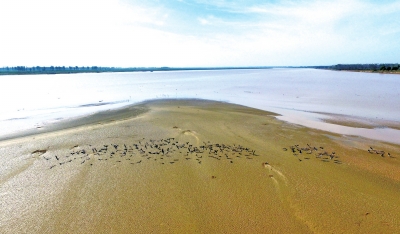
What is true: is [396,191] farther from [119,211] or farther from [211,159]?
[119,211]

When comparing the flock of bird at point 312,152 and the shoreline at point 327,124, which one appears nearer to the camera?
the flock of bird at point 312,152

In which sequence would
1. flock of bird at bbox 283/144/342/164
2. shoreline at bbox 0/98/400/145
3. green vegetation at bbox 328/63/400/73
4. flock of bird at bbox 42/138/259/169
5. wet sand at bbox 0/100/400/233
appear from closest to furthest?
wet sand at bbox 0/100/400/233
flock of bird at bbox 42/138/259/169
flock of bird at bbox 283/144/342/164
shoreline at bbox 0/98/400/145
green vegetation at bbox 328/63/400/73

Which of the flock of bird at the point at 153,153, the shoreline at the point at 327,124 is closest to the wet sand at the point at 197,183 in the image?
the flock of bird at the point at 153,153

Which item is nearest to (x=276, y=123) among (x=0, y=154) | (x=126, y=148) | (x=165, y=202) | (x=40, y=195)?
(x=126, y=148)

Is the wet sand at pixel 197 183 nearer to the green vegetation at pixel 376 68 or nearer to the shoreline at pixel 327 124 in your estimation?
the shoreline at pixel 327 124

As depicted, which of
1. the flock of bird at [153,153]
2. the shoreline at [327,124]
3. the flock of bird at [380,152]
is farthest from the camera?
the shoreline at [327,124]

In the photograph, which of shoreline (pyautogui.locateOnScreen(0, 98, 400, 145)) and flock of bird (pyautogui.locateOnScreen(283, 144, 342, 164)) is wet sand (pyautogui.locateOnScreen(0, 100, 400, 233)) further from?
shoreline (pyautogui.locateOnScreen(0, 98, 400, 145))

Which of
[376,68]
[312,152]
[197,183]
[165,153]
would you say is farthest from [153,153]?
[376,68]

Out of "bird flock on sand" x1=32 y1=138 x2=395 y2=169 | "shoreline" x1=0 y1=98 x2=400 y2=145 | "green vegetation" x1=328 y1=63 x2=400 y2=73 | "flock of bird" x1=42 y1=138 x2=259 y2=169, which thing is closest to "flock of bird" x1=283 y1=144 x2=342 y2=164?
"bird flock on sand" x1=32 y1=138 x2=395 y2=169
